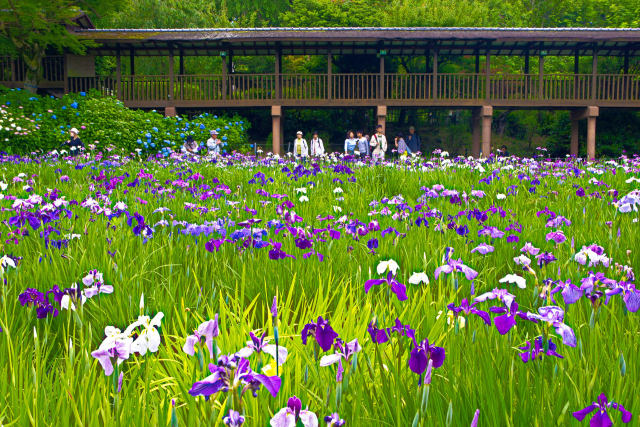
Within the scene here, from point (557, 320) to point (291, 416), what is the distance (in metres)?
0.67

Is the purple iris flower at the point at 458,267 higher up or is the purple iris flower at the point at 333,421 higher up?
the purple iris flower at the point at 458,267

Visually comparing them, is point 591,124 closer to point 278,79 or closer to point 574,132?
point 574,132

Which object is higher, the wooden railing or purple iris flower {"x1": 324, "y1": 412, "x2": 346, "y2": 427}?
the wooden railing

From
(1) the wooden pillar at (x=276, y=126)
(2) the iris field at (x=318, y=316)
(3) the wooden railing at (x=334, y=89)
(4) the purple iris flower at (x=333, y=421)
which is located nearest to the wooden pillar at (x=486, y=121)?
(3) the wooden railing at (x=334, y=89)

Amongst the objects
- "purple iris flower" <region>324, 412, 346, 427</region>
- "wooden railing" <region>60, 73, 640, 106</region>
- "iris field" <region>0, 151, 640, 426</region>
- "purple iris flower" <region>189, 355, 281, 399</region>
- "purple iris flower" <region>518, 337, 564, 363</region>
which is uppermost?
"wooden railing" <region>60, 73, 640, 106</region>

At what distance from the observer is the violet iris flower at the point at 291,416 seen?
80 cm

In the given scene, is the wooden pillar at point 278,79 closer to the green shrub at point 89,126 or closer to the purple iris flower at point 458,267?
the green shrub at point 89,126

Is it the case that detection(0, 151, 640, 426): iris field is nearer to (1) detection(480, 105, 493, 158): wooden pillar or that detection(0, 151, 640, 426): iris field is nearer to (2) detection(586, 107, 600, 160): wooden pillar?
(1) detection(480, 105, 493, 158): wooden pillar

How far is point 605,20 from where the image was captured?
33.7 m

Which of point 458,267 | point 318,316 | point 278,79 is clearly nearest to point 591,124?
point 278,79

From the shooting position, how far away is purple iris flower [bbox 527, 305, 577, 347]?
1110 mm

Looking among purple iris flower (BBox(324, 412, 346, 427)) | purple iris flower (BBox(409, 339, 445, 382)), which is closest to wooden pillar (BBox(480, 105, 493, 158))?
purple iris flower (BBox(409, 339, 445, 382))

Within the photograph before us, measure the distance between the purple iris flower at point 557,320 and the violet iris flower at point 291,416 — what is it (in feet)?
1.86

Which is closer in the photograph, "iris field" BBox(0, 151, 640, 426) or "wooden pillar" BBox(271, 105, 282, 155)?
"iris field" BBox(0, 151, 640, 426)
